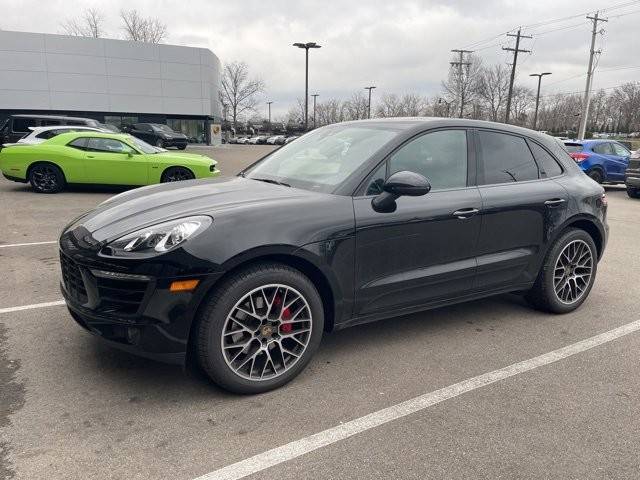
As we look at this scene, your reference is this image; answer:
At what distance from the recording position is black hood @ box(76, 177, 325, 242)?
2996 millimetres

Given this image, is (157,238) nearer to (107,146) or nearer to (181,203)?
(181,203)

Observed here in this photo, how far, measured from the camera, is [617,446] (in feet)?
8.60

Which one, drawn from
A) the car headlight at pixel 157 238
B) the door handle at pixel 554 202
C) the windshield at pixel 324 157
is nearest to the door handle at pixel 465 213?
the windshield at pixel 324 157

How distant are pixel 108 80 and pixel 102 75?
566 mm

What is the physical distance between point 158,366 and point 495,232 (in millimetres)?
2647

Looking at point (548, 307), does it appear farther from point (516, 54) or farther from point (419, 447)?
point (516, 54)

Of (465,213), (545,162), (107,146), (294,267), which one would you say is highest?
(545,162)

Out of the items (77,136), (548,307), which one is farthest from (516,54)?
(548,307)

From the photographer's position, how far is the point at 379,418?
282 centimetres

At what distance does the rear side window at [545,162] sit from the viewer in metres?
4.40

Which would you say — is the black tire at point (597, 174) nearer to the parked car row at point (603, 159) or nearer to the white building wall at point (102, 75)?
the parked car row at point (603, 159)

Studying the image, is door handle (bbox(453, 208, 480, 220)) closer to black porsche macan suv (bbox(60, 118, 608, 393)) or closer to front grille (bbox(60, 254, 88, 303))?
black porsche macan suv (bbox(60, 118, 608, 393))

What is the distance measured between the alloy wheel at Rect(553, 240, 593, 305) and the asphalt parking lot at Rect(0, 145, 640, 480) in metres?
0.29

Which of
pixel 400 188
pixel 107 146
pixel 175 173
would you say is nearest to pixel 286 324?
pixel 400 188
